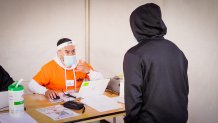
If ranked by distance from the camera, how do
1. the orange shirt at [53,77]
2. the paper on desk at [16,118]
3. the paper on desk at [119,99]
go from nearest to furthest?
the paper on desk at [16,118] → the paper on desk at [119,99] → the orange shirt at [53,77]

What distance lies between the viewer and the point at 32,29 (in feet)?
Answer: 12.9

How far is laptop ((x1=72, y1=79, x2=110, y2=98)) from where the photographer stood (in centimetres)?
255

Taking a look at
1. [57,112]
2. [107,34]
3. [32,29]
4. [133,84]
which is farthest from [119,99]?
[32,29]

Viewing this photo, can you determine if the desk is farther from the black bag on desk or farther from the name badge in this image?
the name badge

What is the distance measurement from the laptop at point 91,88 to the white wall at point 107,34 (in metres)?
1.22

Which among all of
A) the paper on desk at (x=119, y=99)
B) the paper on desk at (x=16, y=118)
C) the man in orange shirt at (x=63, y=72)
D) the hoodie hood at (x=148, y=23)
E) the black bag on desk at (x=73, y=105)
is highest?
the hoodie hood at (x=148, y=23)

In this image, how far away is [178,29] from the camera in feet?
10.5

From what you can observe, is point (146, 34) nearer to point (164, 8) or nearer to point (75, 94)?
point (75, 94)

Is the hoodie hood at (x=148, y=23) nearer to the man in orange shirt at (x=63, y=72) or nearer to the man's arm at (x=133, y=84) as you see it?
the man's arm at (x=133, y=84)

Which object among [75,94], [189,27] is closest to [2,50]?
[75,94]

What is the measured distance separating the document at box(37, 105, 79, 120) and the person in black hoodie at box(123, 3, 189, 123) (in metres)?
0.56

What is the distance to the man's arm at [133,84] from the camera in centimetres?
163

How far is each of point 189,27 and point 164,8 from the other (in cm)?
46

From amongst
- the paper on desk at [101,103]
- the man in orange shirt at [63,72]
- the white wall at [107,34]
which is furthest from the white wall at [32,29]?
the paper on desk at [101,103]
